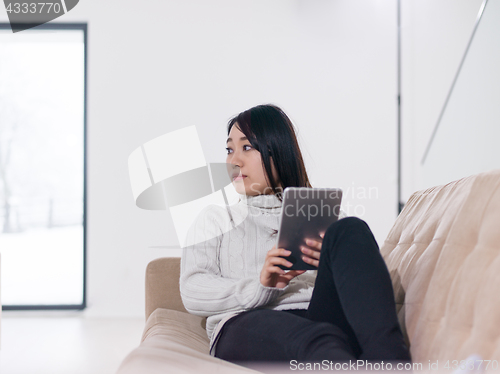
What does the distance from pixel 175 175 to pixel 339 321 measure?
239 centimetres

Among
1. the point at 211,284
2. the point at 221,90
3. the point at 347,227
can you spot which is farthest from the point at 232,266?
the point at 221,90

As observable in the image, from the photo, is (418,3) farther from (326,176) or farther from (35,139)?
(35,139)

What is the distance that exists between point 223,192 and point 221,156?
277 mm

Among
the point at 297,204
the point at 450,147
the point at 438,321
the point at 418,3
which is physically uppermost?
the point at 418,3

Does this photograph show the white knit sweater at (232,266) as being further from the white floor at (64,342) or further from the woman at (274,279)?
the white floor at (64,342)

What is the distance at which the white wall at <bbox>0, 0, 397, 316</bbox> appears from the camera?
316cm

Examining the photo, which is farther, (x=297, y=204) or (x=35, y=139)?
(x=35, y=139)

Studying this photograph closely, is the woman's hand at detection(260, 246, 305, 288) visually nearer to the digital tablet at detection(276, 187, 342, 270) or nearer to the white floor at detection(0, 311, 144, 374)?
the digital tablet at detection(276, 187, 342, 270)

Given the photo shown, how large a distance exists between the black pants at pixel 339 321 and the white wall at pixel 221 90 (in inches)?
88.7

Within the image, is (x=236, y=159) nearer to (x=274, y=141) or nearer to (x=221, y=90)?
(x=274, y=141)

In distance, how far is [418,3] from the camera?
10.5 feet

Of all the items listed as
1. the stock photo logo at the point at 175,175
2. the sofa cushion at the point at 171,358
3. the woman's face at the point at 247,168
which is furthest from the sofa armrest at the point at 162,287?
the stock photo logo at the point at 175,175

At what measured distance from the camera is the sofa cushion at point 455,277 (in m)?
0.72

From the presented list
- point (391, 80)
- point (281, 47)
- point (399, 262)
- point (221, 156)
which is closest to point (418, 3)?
point (391, 80)
